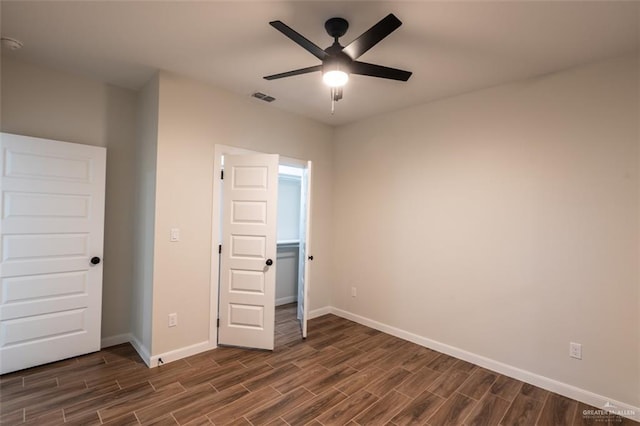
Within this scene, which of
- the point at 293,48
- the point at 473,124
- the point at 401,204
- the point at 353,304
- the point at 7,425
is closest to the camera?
the point at 7,425

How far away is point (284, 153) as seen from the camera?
386cm

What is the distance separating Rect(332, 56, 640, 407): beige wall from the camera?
2.34 meters

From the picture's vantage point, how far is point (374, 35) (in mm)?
1742

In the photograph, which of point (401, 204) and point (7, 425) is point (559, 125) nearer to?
point (401, 204)

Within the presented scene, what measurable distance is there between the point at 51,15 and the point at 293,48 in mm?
1659

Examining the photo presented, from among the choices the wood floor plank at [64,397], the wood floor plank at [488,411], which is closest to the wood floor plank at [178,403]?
the wood floor plank at [64,397]

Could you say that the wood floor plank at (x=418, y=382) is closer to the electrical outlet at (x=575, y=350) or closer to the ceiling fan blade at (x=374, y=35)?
the electrical outlet at (x=575, y=350)

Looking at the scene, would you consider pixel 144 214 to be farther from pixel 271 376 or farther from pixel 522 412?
pixel 522 412

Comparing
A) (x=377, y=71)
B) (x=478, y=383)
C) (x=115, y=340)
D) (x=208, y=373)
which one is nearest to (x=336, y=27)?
(x=377, y=71)

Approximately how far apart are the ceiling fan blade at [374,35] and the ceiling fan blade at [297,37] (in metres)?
0.16

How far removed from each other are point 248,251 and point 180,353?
117 centimetres

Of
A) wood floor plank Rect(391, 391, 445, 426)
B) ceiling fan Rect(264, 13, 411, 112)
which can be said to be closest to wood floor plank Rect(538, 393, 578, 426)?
wood floor plank Rect(391, 391, 445, 426)

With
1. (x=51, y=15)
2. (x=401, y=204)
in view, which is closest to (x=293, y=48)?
(x=51, y=15)

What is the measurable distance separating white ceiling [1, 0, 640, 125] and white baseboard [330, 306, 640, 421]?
2669mm
